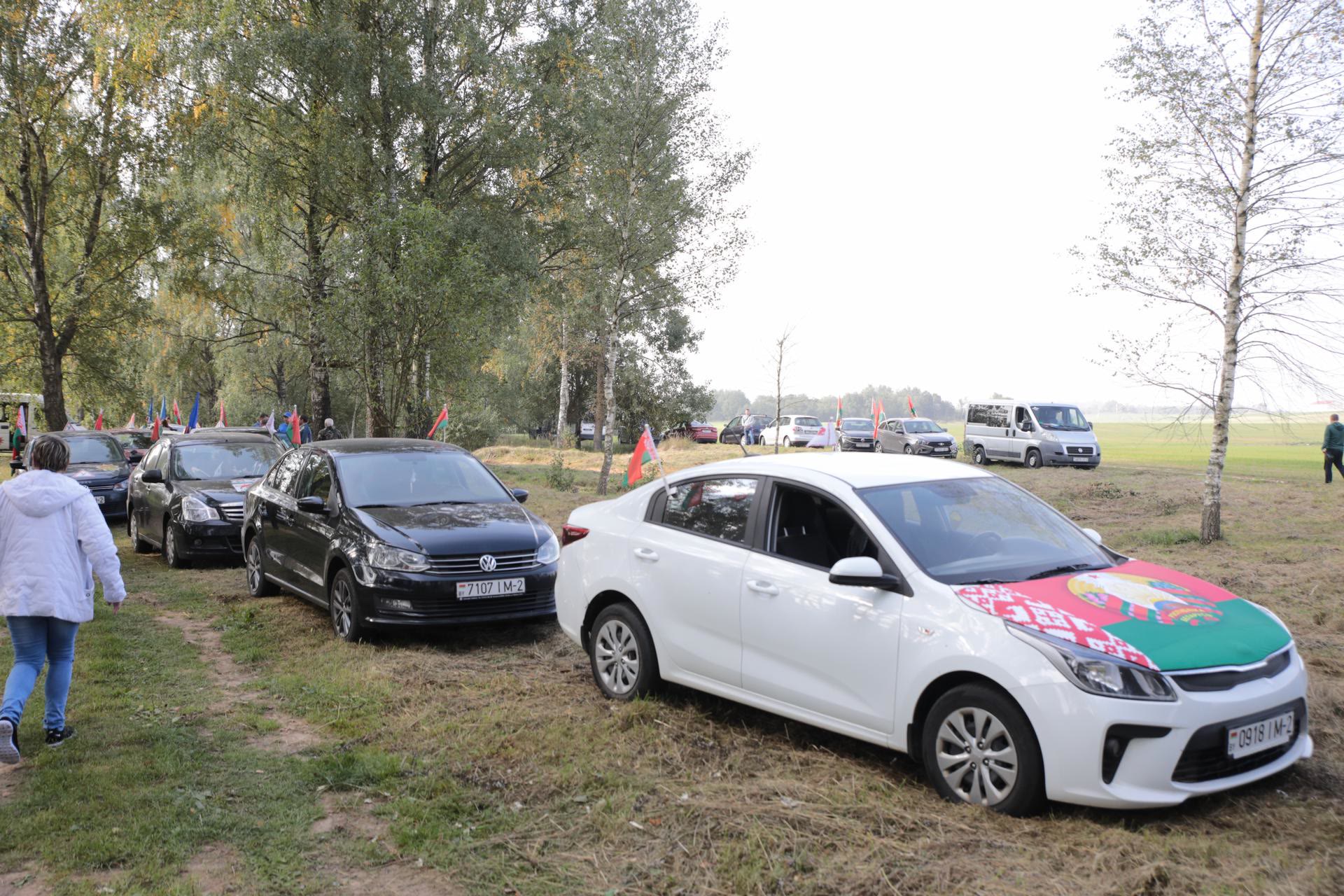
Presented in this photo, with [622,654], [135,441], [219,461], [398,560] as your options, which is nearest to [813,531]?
[622,654]

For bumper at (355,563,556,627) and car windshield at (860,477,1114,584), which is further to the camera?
bumper at (355,563,556,627)

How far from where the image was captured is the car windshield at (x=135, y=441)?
22.0 meters

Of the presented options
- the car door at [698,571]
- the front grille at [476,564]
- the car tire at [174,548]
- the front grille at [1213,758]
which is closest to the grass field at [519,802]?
the front grille at [1213,758]

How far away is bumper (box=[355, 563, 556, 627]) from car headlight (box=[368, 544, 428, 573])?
0.14 ft

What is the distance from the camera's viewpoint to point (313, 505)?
850 cm

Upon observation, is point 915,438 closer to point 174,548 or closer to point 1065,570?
point 174,548

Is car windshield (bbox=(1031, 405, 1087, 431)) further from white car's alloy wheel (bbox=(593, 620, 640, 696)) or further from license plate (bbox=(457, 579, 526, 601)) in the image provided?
white car's alloy wheel (bbox=(593, 620, 640, 696))

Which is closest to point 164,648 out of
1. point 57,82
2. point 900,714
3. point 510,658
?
point 510,658

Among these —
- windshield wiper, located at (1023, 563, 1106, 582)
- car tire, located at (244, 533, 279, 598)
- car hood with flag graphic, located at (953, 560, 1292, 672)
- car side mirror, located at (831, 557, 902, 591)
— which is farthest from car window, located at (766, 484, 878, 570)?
car tire, located at (244, 533, 279, 598)

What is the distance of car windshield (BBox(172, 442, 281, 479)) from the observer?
1277cm

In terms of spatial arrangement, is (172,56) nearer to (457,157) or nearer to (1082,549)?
(457,157)

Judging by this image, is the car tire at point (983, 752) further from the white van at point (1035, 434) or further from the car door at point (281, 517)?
the white van at point (1035, 434)

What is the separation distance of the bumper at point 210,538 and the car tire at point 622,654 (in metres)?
7.40

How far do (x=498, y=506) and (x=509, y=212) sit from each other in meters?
15.1
